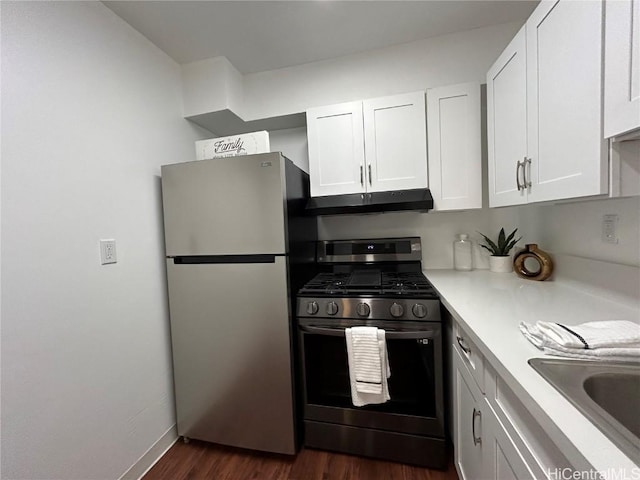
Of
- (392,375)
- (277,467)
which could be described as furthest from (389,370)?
(277,467)

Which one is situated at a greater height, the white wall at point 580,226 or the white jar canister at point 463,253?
the white wall at point 580,226

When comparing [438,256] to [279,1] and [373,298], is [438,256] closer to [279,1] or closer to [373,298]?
[373,298]

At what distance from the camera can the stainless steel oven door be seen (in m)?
1.32

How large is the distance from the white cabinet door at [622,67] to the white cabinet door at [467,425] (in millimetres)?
930

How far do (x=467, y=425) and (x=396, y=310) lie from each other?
53 centimetres

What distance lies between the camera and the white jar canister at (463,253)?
1.86 meters

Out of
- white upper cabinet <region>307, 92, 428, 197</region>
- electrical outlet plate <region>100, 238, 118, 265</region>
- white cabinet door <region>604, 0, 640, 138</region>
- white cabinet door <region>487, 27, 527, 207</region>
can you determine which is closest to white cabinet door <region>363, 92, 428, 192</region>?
white upper cabinet <region>307, 92, 428, 197</region>

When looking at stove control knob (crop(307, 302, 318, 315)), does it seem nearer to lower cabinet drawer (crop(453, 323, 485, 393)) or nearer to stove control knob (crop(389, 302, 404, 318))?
stove control knob (crop(389, 302, 404, 318))

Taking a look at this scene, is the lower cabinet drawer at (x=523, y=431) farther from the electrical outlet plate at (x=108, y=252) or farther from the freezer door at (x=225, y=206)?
the electrical outlet plate at (x=108, y=252)

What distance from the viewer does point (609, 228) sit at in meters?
1.12

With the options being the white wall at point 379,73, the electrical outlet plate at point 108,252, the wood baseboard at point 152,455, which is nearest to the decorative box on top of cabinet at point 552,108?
the white wall at point 379,73

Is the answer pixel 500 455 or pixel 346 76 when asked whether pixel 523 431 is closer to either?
pixel 500 455

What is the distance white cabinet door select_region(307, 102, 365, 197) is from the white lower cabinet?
1100 mm

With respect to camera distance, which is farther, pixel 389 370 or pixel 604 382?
pixel 389 370
